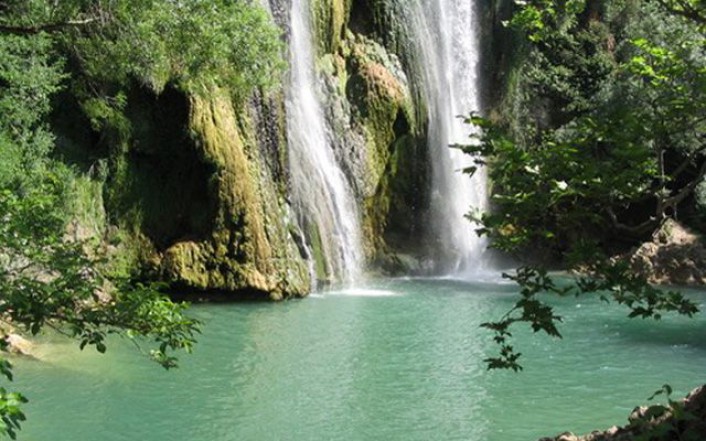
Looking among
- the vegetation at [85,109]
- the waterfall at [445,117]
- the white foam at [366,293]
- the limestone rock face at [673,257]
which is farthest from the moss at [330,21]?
the limestone rock face at [673,257]

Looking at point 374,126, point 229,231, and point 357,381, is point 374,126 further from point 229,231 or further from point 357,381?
point 357,381

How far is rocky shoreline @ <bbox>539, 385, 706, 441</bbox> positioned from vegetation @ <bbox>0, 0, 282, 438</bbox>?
2.59 meters

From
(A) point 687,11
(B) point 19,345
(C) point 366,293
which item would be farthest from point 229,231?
(A) point 687,11

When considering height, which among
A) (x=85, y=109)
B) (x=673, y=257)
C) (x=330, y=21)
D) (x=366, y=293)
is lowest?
(x=366, y=293)

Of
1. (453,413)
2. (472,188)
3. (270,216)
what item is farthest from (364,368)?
(472,188)

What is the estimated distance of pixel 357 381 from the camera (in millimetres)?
10469

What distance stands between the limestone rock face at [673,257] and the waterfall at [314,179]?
25.4ft

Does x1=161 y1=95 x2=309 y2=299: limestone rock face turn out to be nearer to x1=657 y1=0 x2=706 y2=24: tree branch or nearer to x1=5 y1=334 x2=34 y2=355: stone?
x1=5 y1=334 x2=34 y2=355: stone

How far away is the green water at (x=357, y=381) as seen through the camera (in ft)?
27.9

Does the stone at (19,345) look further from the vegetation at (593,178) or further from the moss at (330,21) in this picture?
the moss at (330,21)

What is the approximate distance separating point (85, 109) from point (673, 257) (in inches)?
629

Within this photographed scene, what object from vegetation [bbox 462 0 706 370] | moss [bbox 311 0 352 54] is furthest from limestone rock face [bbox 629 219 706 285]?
vegetation [bbox 462 0 706 370]

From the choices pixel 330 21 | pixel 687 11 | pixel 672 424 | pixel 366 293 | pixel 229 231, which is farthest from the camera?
pixel 330 21

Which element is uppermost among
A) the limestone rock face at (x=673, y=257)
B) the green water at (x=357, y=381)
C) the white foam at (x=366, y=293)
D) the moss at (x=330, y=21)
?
the moss at (x=330, y=21)
